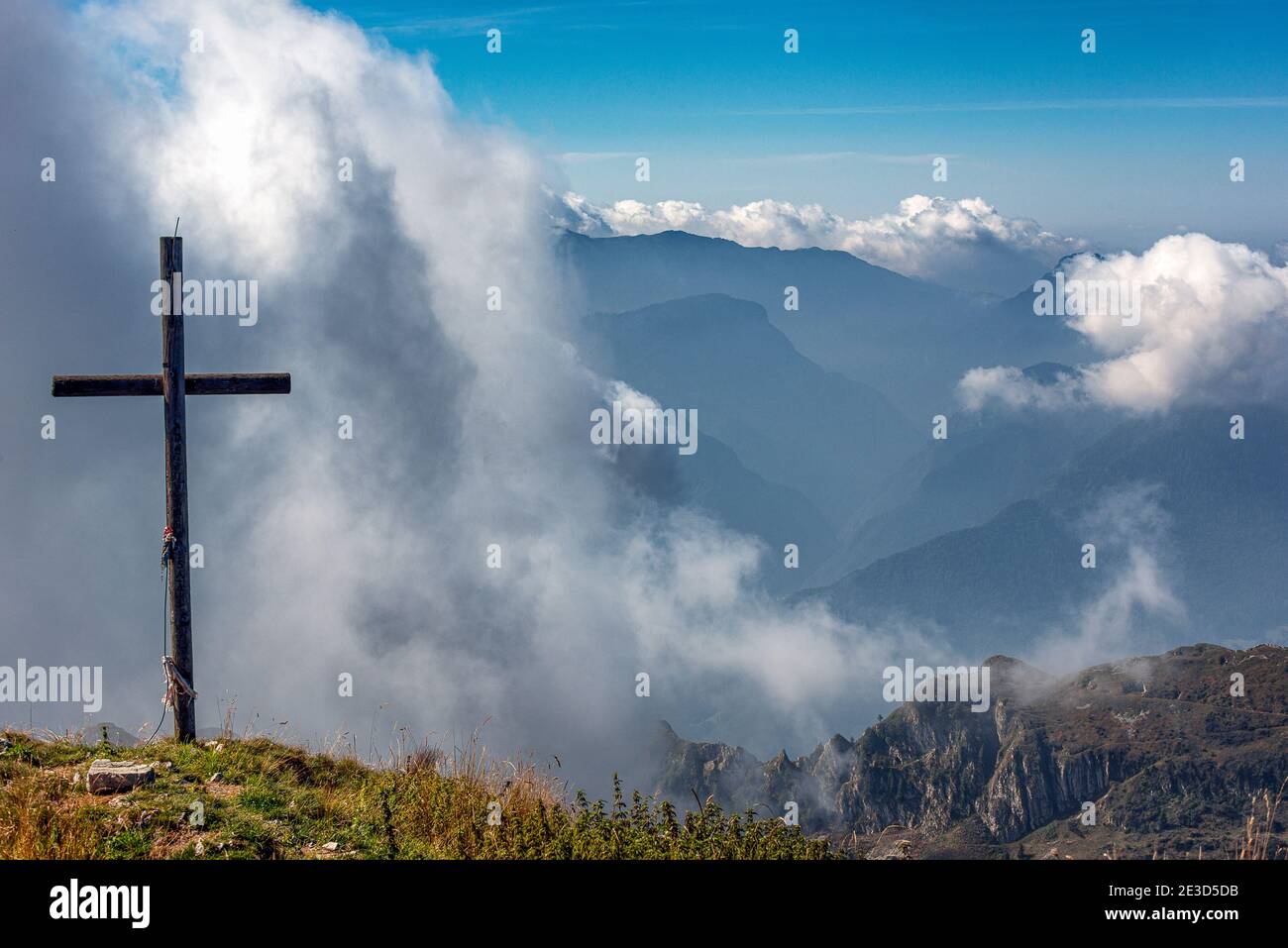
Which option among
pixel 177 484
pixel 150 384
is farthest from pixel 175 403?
pixel 177 484

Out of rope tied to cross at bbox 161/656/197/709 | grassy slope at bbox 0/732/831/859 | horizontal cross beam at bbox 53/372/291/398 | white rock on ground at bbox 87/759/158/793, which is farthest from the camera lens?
horizontal cross beam at bbox 53/372/291/398

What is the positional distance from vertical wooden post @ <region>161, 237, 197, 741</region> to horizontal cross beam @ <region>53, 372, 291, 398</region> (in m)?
0.19

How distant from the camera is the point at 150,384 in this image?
15.4 metres

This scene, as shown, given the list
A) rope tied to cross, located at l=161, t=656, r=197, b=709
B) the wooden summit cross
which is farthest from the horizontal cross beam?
rope tied to cross, located at l=161, t=656, r=197, b=709

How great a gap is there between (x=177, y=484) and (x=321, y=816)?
20.0 feet

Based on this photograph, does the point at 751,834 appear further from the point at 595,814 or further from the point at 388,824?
the point at 388,824

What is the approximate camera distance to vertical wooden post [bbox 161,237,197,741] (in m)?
15.0

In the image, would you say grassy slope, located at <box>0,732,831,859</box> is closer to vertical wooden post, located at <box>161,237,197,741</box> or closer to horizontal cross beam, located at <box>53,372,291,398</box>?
vertical wooden post, located at <box>161,237,197,741</box>

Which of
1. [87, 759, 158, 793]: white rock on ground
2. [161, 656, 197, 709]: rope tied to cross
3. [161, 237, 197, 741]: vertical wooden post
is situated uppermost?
[161, 237, 197, 741]: vertical wooden post

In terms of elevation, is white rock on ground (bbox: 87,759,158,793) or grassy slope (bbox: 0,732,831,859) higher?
white rock on ground (bbox: 87,759,158,793)

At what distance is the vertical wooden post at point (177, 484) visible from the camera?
49.1ft

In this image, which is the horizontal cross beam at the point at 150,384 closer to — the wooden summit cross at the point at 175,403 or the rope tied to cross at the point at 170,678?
the wooden summit cross at the point at 175,403

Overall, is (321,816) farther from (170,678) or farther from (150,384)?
(150,384)
